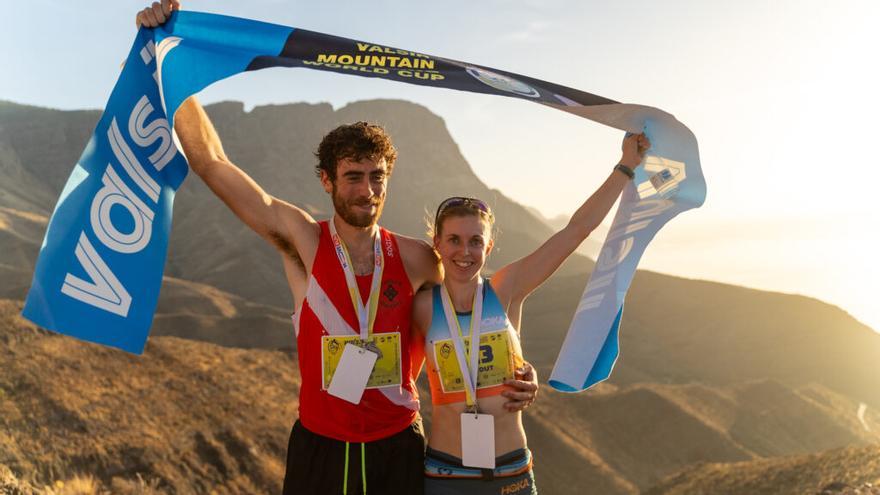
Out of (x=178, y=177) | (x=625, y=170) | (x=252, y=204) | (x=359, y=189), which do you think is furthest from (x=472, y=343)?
(x=178, y=177)

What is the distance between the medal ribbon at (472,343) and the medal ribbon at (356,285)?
1.35ft

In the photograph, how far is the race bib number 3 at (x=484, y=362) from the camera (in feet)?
13.0

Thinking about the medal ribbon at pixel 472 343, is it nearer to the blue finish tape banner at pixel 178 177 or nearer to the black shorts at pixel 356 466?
the black shorts at pixel 356 466

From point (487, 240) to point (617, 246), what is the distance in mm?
1294

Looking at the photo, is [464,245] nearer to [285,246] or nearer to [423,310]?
[423,310]

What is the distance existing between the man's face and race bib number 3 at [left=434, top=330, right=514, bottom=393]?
34.6 inches

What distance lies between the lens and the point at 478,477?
3789 mm

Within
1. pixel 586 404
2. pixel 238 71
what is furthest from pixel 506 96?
pixel 586 404

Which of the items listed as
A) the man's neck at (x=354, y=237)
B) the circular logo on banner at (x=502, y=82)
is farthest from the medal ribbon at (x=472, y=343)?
the circular logo on banner at (x=502, y=82)

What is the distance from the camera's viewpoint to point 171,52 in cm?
454

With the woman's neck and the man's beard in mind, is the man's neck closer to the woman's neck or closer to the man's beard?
the man's beard

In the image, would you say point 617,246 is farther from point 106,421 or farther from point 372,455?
point 106,421

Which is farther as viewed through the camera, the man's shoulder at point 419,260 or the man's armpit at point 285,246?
the man's shoulder at point 419,260

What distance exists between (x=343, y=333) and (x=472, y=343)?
76 centimetres
